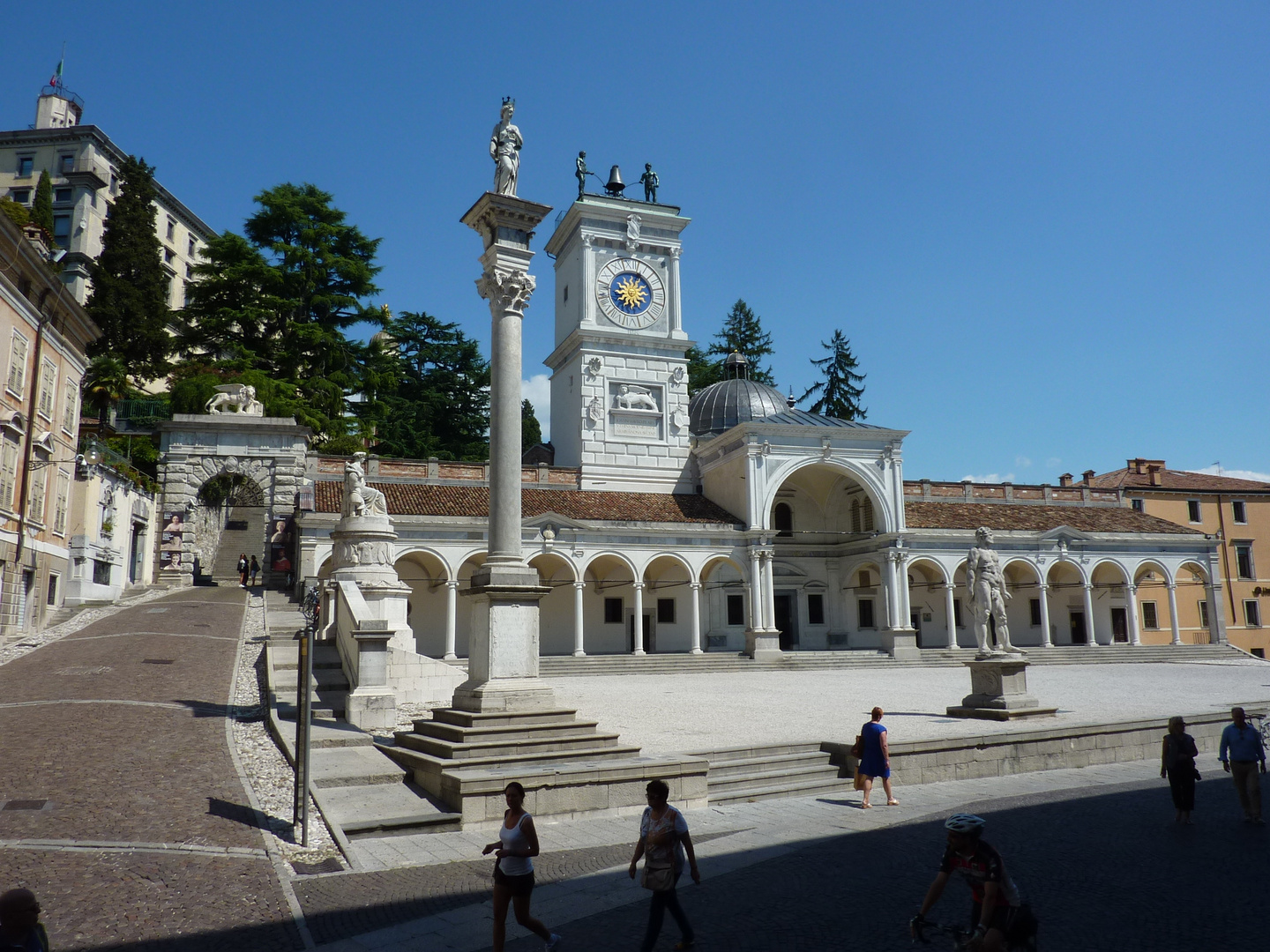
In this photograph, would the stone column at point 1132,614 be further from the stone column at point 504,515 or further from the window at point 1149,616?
the stone column at point 504,515

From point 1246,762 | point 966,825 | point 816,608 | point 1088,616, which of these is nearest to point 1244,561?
point 1088,616

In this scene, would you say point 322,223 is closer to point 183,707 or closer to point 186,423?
point 186,423

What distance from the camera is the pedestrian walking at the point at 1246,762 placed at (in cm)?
986

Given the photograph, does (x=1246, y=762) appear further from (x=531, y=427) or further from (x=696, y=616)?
(x=531, y=427)

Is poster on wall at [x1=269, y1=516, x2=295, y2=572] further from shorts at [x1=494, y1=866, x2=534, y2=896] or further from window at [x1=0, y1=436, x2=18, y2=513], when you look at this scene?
shorts at [x1=494, y1=866, x2=534, y2=896]

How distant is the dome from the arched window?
5324 millimetres

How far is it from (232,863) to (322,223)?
43973mm

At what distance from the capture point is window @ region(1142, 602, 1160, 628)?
44719mm

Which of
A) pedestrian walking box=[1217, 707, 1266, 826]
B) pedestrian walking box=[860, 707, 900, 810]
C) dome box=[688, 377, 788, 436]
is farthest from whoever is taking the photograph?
dome box=[688, 377, 788, 436]

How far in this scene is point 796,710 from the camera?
61.2 feet

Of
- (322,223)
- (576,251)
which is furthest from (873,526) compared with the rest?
(322,223)

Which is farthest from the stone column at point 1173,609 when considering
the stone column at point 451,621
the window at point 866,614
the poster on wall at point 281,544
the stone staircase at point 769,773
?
the poster on wall at point 281,544

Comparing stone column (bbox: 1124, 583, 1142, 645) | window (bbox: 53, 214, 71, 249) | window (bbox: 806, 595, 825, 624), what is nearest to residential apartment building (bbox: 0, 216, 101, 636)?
window (bbox: 806, 595, 825, 624)

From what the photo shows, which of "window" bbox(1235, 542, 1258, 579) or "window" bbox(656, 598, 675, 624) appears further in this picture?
"window" bbox(1235, 542, 1258, 579)
